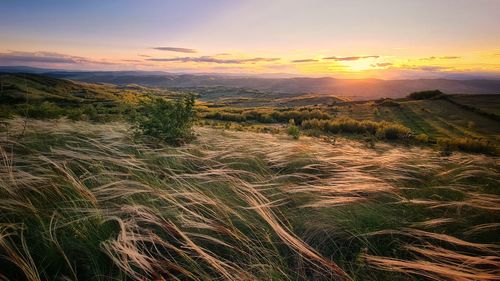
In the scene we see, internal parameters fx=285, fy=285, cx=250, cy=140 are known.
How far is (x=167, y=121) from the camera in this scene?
5.22m

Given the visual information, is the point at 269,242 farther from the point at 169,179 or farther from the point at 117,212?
the point at 169,179

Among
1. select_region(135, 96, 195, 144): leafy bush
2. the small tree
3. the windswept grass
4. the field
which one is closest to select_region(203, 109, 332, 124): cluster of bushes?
the small tree

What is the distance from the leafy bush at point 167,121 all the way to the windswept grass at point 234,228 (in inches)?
83.2

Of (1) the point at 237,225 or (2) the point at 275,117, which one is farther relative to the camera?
(2) the point at 275,117

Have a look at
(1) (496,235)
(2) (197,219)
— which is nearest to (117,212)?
(2) (197,219)

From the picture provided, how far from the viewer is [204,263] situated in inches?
61.3

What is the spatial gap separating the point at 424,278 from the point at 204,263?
117 centimetres

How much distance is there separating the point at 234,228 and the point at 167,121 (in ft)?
12.6

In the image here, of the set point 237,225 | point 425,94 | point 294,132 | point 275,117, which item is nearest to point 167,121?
point 237,225

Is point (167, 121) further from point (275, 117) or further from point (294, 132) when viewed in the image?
point (275, 117)

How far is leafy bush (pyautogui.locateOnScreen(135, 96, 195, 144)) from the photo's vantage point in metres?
5.01

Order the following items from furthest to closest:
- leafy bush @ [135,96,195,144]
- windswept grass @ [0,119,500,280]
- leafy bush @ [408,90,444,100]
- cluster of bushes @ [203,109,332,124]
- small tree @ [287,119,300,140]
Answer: leafy bush @ [408,90,444,100] → cluster of bushes @ [203,109,332,124] → small tree @ [287,119,300,140] → leafy bush @ [135,96,195,144] → windswept grass @ [0,119,500,280]

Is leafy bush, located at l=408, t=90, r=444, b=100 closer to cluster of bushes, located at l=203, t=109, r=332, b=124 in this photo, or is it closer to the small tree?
cluster of bushes, located at l=203, t=109, r=332, b=124

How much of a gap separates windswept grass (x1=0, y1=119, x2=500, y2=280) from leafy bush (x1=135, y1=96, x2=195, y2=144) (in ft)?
6.94
